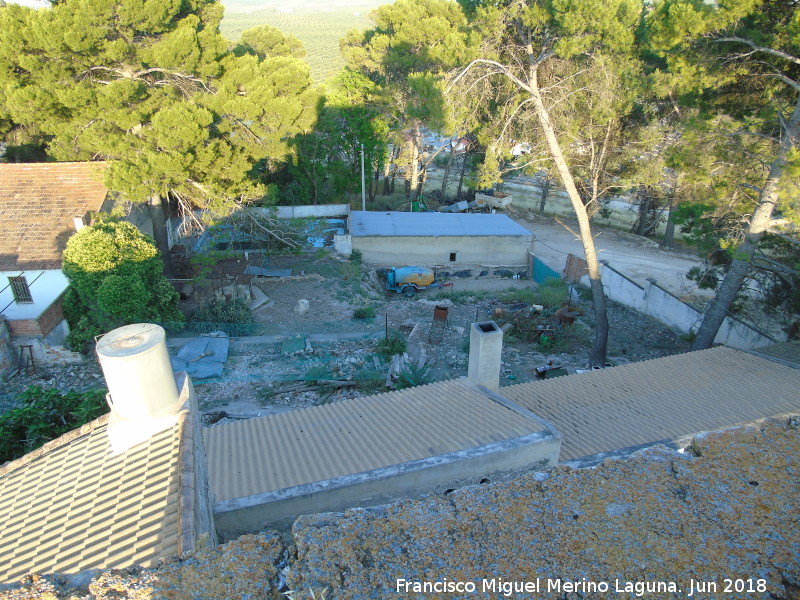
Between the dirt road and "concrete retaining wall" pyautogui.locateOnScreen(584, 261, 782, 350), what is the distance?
1.77m

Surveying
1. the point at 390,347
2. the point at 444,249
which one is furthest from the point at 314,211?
the point at 390,347

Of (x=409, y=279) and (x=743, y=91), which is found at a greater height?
(x=743, y=91)

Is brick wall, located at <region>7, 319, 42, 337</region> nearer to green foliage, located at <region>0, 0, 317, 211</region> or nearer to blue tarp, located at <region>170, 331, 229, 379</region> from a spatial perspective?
blue tarp, located at <region>170, 331, 229, 379</region>

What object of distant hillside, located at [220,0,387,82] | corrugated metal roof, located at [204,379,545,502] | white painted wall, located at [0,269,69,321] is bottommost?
white painted wall, located at [0,269,69,321]

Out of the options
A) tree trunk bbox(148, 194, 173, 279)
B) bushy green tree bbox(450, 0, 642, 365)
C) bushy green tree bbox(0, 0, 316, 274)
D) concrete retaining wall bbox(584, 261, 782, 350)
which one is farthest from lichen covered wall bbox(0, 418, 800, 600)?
tree trunk bbox(148, 194, 173, 279)

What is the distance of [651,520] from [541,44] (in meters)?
13.8

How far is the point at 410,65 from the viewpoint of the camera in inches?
1125

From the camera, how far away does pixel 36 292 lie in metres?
14.4

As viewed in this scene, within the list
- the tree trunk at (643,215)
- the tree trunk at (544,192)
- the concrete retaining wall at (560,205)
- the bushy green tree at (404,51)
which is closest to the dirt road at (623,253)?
the tree trunk at (643,215)

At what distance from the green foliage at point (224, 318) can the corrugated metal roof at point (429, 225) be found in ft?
27.6

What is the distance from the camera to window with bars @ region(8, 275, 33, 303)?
46.5 feet

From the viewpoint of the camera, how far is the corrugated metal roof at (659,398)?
7.93m

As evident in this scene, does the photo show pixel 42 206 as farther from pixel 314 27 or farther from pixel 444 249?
pixel 314 27

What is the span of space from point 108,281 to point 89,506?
1044 cm
